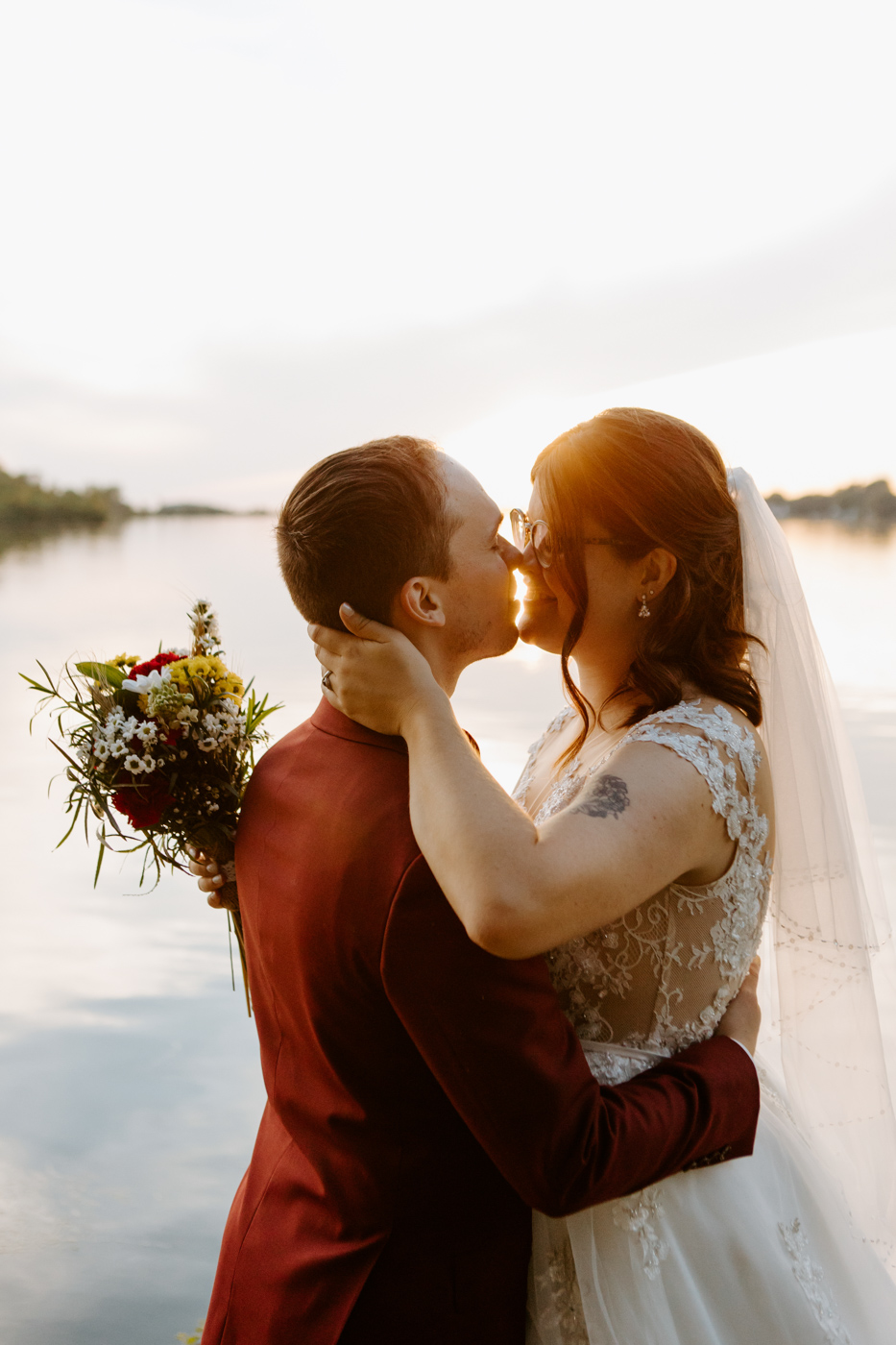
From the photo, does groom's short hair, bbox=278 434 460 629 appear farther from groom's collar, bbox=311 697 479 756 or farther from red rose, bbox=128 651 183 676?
red rose, bbox=128 651 183 676

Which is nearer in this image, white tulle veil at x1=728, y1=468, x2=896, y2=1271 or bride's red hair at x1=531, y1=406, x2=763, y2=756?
bride's red hair at x1=531, y1=406, x2=763, y2=756

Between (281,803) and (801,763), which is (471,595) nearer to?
(281,803)

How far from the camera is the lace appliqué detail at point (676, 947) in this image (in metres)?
1.91

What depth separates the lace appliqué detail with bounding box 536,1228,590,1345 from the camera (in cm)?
179

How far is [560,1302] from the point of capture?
5.93 feet

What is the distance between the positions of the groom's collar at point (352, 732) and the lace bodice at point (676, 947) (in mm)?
431

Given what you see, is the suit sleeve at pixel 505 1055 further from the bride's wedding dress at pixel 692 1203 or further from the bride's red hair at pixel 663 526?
the bride's red hair at pixel 663 526

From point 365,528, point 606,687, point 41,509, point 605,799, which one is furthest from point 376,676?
point 41,509

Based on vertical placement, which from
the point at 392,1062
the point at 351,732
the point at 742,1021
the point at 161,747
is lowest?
the point at 742,1021

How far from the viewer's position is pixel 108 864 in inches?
395

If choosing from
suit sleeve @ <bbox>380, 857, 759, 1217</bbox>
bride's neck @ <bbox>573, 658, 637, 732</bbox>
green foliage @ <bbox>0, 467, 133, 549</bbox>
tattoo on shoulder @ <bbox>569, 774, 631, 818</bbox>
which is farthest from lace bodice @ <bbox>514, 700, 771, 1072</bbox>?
green foliage @ <bbox>0, 467, 133, 549</bbox>

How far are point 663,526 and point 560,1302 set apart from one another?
1.44 meters

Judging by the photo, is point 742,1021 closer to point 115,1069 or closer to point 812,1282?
point 812,1282

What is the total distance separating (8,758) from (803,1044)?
11.8 m
